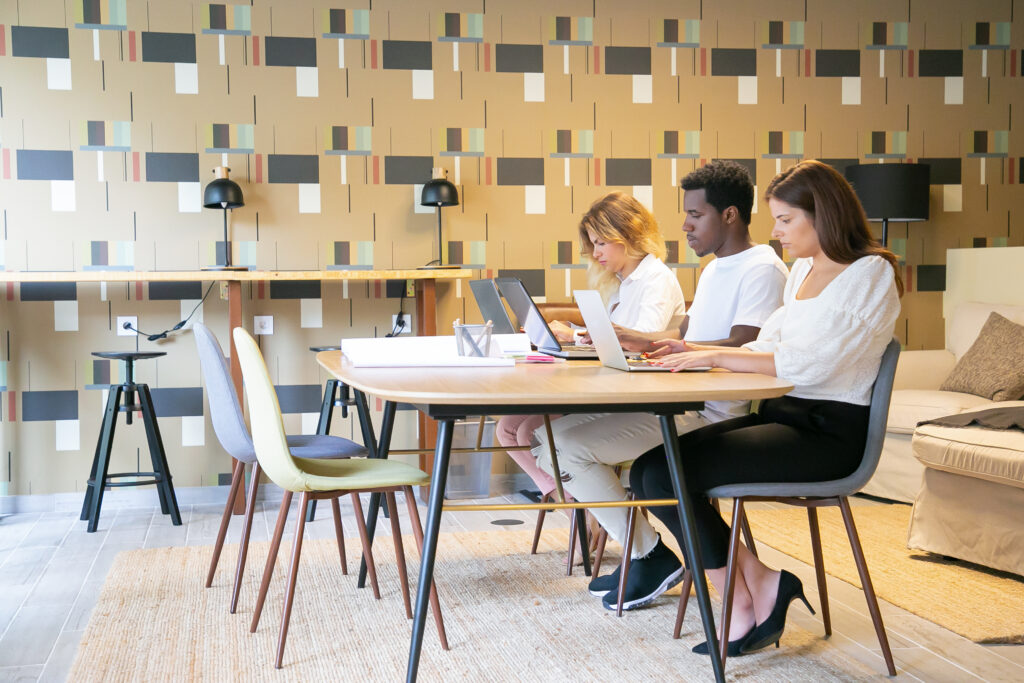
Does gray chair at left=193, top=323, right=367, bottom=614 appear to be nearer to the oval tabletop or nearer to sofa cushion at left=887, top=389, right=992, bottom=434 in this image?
the oval tabletop

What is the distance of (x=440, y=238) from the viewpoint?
15.4ft

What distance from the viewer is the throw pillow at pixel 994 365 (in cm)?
416

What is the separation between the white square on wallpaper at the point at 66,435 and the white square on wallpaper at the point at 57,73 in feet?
5.06

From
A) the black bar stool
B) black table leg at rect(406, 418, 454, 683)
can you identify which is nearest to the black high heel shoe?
black table leg at rect(406, 418, 454, 683)

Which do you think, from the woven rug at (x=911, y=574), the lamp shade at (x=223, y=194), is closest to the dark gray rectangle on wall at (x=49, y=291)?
the lamp shade at (x=223, y=194)

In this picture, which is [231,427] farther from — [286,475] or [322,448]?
[286,475]

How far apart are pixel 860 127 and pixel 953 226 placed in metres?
0.74

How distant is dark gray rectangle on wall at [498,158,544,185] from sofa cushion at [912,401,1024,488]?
2266 mm

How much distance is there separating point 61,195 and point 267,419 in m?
2.67

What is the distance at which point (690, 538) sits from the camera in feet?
6.75

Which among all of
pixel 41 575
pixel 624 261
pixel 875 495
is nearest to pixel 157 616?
pixel 41 575

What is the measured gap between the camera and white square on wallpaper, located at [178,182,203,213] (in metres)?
4.50

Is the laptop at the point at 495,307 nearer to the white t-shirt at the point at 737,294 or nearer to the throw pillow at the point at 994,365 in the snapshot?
the white t-shirt at the point at 737,294

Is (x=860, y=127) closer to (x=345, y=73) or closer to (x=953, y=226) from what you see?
(x=953, y=226)
